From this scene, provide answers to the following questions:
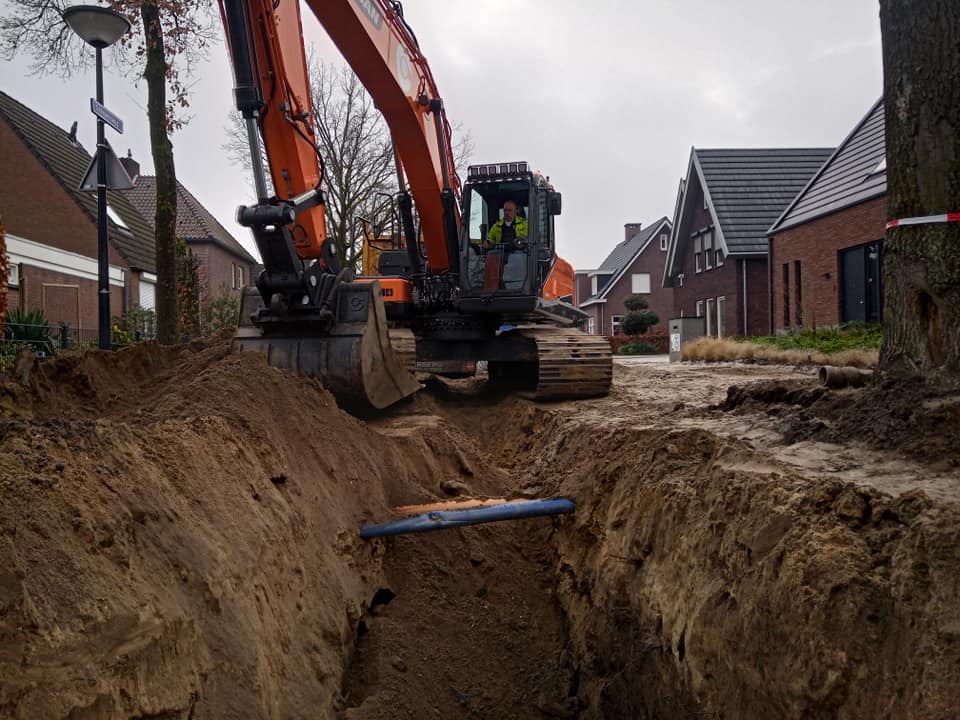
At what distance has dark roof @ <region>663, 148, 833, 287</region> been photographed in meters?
26.3

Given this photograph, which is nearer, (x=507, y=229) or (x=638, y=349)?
(x=507, y=229)

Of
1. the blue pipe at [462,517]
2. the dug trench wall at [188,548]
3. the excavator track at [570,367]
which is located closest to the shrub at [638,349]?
the excavator track at [570,367]

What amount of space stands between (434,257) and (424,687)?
5.61m

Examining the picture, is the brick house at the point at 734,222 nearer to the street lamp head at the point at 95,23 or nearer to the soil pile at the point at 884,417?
the street lamp head at the point at 95,23

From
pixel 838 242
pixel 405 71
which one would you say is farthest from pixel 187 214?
pixel 405 71

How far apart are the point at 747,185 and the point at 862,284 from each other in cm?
1082

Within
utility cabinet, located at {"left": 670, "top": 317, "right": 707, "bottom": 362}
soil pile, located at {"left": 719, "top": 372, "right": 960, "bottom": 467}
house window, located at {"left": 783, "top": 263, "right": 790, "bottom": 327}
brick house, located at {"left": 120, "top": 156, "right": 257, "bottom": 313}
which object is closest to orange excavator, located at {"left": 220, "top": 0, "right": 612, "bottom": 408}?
soil pile, located at {"left": 719, "top": 372, "right": 960, "bottom": 467}

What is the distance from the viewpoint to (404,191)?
8.75m

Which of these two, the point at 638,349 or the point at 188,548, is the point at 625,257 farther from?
the point at 188,548

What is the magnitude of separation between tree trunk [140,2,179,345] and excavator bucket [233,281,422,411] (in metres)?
4.89

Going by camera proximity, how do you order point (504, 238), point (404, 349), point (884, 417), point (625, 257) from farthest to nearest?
point (625, 257) < point (504, 238) < point (404, 349) < point (884, 417)

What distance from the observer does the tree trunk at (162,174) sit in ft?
36.2

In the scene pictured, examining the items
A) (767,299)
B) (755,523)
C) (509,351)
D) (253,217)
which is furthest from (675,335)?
(755,523)

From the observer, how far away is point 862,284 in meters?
17.8
